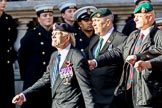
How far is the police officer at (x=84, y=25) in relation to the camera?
8750mm

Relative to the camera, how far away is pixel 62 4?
937 cm

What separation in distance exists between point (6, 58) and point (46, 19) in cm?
77

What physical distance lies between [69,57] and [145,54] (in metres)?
0.82

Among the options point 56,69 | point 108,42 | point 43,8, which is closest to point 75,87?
point 56,69

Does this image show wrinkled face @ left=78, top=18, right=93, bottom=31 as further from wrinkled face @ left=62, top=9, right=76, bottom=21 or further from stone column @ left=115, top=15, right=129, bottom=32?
stone column @ left=115, top=15, right=129, bottom=32

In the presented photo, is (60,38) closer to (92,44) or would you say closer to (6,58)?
(92,44)

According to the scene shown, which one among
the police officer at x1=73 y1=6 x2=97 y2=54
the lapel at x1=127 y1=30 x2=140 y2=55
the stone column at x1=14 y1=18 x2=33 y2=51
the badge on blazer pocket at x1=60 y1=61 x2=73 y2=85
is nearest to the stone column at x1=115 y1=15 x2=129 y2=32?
the police officer at x1=73 y1=6 x2=97 y2=54

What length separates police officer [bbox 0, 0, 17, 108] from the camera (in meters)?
9.08

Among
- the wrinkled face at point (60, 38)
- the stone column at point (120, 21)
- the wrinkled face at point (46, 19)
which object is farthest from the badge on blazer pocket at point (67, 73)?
the stone column at point (120, 21)

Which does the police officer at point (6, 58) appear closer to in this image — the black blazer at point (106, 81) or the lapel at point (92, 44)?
the lapel at point (92, 44)

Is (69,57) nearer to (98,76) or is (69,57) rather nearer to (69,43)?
(69,43)

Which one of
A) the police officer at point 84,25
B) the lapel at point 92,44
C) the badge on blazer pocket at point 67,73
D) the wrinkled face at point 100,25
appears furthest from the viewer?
the police officer at point 84,25

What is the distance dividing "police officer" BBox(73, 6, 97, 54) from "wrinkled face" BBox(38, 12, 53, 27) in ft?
1.07

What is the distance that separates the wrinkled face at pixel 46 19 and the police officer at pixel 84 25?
0.33m
